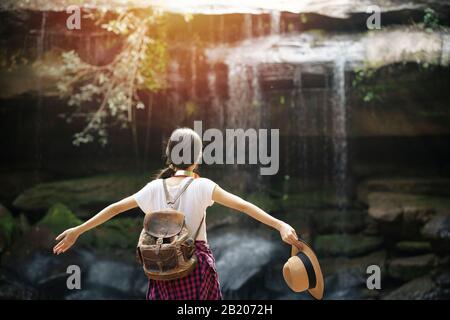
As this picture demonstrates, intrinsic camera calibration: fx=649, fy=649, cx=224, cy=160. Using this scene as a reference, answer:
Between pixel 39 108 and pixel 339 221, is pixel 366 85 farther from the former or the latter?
pixel 39 108

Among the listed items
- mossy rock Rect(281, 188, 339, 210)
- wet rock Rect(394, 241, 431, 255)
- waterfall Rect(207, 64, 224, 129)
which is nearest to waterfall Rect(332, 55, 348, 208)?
mossy rock Rect(281, 188, 339, 210)

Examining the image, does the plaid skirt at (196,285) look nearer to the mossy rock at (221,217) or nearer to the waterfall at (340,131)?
the mossy rock at (221,217)

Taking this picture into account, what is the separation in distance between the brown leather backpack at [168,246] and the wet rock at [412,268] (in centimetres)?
457

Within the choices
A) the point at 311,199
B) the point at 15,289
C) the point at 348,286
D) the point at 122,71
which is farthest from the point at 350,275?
the point at 15,289

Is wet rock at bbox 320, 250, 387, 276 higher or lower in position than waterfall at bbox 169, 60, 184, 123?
lower

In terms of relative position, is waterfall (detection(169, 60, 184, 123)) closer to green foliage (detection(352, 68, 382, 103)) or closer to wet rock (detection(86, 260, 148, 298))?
wet rock (detection(86, 260, 148, 298))

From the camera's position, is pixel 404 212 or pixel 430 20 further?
pixel 430 20

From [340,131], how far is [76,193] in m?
3.11

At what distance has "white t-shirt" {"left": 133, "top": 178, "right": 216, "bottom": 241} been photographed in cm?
260

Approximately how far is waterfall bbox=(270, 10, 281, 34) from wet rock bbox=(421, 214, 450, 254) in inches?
105

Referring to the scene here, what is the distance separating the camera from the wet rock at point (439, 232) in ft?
21.4

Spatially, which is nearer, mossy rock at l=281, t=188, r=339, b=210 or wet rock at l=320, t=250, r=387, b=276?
wet rock at l=320, t=250, r=387, b=276

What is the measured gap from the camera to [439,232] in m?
6.54

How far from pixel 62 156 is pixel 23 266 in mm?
1560
